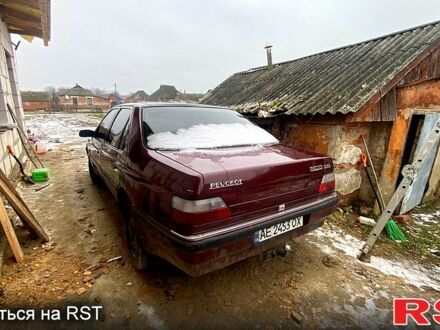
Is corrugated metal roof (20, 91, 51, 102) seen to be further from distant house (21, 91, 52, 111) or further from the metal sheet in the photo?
the metal sheet

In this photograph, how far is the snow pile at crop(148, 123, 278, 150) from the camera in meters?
2.52

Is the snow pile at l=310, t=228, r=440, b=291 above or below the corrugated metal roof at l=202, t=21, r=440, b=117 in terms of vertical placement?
below

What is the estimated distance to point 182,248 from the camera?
181 centimetres

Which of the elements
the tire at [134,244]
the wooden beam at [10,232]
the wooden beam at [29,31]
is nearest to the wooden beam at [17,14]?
the wooden beam at [29,31]

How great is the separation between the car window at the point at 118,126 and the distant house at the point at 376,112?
3.10 metres

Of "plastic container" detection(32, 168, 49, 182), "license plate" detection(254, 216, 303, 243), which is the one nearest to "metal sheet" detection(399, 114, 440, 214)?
"license plate" detection(254, 216, 303, 243)

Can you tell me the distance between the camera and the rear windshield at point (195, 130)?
2561 millimetres

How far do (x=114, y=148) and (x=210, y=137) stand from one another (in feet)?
4.34

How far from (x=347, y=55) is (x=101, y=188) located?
6775 mm

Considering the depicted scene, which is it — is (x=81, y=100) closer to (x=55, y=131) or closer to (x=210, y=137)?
(x=55, y=131)

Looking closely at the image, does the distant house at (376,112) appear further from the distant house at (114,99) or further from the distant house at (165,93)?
the distant house at (165,93)

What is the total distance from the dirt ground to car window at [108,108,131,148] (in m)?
1.27

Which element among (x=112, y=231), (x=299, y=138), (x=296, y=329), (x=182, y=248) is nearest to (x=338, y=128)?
(x=299, y=138)

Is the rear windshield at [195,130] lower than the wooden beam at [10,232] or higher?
higher
